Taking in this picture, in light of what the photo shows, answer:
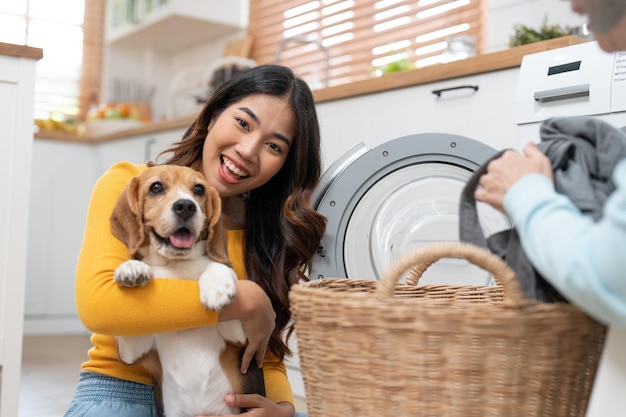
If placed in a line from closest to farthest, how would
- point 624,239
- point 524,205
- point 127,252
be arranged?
1. point 624,239
2. point 524,205
3. point 127,252

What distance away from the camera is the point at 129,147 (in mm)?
4020

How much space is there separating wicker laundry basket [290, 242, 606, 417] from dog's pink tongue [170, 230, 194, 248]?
44cm

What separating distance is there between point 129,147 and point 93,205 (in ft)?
8.82

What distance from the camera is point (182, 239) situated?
52.3 inches

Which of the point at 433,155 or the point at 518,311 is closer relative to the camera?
the point at 518,311

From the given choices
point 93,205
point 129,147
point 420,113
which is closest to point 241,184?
point 93,205

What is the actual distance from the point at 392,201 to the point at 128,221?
2.24 ft

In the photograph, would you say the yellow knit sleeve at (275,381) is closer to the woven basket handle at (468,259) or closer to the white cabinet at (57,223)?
the woven basket handle at (468,259)

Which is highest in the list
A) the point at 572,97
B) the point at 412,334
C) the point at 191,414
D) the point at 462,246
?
the point at 572,97

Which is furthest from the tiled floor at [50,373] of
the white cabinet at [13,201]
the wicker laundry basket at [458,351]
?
the wicker laundry basket at [458,351]

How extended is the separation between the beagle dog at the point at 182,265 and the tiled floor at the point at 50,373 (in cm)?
122

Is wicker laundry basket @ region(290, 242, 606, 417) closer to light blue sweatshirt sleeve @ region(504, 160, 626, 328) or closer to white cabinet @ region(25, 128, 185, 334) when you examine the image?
light blue sweatshirt sleeve @ region(504, 160, 626, 328)

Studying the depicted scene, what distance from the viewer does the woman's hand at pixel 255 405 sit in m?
1.38

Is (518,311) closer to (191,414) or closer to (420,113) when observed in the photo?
(191,414)
